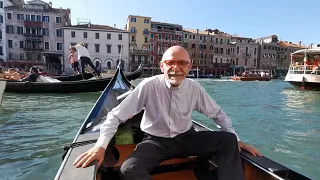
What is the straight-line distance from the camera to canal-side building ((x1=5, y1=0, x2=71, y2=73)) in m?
24.1

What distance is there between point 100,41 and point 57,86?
19.4 meters

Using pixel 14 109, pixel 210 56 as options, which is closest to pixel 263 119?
pixel 14 109

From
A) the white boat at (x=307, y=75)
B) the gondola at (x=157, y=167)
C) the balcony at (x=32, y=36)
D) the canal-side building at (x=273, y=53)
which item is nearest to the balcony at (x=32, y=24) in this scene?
the balcony at (x=32, y=36)

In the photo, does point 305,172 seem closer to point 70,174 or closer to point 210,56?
point 70,174

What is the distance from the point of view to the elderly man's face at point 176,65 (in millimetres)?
1352

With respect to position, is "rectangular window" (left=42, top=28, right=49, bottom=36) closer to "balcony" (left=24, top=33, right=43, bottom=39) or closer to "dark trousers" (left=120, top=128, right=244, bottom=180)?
"balcony" (left=24, top=33, right=43, bottom=39)

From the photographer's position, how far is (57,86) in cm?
785

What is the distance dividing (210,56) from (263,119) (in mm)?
31216

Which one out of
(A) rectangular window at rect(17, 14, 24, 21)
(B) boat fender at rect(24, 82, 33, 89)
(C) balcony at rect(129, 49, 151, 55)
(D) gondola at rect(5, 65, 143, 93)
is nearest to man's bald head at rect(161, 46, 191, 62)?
(D) gondola at rect(5, 65, 143, 93)

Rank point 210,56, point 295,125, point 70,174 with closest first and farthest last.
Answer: point 70,174 → point 295,125 → point 210,56

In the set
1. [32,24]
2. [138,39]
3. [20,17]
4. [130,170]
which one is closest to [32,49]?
[32,24]

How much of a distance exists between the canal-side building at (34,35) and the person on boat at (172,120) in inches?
1018

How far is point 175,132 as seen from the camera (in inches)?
55.2

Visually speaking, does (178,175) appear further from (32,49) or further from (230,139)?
(32,49)
